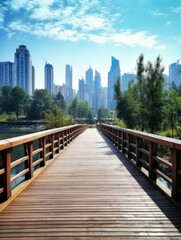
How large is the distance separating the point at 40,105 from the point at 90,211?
7888 cm

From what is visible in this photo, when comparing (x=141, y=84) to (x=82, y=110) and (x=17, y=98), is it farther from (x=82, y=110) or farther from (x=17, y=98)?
(x=17, y=98)

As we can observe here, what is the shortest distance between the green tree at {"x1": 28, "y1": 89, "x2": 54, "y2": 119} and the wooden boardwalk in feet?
236

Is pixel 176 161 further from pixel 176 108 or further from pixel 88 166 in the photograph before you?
pixel 176 108

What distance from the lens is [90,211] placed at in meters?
2.56

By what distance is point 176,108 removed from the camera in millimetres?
20000

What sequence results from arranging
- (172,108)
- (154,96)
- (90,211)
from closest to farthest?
(90,211)
(154,96)
(172,108)

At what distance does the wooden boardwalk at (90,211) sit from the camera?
6.86 ft

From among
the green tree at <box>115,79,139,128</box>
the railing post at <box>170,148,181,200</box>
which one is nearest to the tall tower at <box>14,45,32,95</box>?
A: the green tree at <box>115,79,139,128</box>

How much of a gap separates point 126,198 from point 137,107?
18.6 metres

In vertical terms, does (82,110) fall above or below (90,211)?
above

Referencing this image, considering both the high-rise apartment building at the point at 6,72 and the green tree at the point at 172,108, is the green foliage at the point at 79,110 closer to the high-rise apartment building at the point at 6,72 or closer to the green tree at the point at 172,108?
the green tree at the point at 172,108

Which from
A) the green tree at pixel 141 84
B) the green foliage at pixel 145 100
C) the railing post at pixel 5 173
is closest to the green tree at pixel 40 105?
the green foliage at pixel 145 100

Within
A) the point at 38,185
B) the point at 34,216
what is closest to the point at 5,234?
the point at 34,216

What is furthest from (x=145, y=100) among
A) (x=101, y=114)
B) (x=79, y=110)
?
(x=101, y=114)
